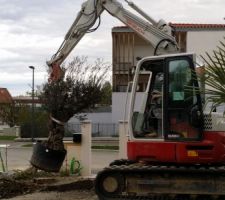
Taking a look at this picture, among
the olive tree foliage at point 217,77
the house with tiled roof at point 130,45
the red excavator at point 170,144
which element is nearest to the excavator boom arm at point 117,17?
the red excavator at point 170,144

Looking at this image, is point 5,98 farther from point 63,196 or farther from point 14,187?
point 63,196

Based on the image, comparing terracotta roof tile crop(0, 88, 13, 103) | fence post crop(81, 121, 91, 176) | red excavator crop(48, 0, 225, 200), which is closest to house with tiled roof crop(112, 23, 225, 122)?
fence post crop(81, 121, 91, 176)

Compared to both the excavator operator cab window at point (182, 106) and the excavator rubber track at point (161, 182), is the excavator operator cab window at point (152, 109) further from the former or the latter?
the excavator rubber track at point (161, 182)

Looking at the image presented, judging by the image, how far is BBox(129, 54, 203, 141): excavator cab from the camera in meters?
10.9

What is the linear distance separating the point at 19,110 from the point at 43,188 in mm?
48279

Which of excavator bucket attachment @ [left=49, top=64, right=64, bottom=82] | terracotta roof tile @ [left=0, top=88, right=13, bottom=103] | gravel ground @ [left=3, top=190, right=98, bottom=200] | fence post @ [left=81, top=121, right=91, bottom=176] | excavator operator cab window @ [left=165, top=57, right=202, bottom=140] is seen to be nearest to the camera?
excavator operator cab window @ [left=165, top=57, right=202, bottom=140]

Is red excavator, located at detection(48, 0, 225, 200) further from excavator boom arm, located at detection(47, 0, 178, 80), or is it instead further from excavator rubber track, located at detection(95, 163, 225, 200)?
excavator boom arm, located at detection(47, 0, 178, 80)

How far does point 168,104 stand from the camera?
11062 millimetres

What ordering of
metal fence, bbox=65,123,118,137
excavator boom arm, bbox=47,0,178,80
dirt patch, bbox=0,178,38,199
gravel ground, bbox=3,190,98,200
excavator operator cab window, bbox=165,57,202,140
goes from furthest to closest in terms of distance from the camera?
metal fence, bbox=65,123,118,137
dirt patch, bbox=0,178,38,199
excavator boom arm, bbox=47,0,178,80
gravel ground, bbox=3,190,98,200
excavator operator cab window, bbox=165,57,202,140

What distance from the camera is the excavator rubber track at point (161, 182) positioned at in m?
10.9

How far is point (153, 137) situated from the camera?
1126cm

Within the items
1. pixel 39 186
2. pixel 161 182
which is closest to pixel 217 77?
pixel 161 182

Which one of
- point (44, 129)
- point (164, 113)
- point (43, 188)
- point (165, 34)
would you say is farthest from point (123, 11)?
point (44, 129)

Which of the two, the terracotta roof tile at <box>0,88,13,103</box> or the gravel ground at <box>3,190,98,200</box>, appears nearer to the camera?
the gravel ground at <box>3,190,98,200</box>
